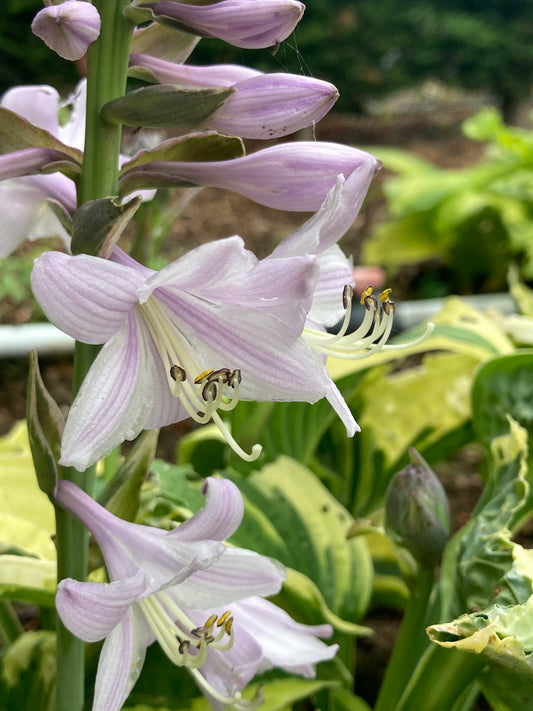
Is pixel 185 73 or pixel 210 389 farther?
pixel 185 73

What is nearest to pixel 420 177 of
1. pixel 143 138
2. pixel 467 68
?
pixel 143 138

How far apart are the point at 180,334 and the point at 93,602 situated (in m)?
0.23

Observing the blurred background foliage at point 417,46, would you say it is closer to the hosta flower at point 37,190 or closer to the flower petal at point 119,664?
the hosta flower at point 37,190

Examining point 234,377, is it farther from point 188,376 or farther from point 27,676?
point 27,676

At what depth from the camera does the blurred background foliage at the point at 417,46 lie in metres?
5.66

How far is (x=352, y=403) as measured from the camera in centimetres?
154

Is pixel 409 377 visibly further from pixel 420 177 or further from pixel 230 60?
pixel 230 60

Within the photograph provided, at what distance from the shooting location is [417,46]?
6117 millimetres

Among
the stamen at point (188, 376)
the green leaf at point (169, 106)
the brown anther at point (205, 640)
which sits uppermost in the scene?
the green leaf at point (169, 106)

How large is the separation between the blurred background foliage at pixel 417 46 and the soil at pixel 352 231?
13.7 inches

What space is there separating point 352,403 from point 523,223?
65.6 inches

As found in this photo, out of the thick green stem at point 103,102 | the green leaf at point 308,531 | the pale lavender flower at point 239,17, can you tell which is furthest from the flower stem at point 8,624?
the pale lavender flower at point 239,17

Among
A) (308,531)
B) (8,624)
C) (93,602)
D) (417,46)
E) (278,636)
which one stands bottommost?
(417,46)

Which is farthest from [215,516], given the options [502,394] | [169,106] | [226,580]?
[502,394]
